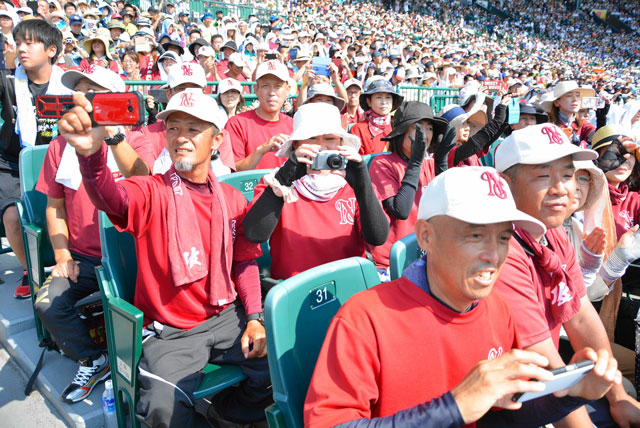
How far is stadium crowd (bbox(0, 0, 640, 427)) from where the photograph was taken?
1.39m

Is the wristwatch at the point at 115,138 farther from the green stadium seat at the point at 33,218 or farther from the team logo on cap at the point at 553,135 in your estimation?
the team logo on cap at the point at 553,135

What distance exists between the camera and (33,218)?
3.33 metres

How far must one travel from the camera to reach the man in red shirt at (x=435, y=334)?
1245 millimetres

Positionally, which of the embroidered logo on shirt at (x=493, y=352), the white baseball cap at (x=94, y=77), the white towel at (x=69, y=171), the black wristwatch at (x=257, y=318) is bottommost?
the black wristwatch at (x=257, y=318)

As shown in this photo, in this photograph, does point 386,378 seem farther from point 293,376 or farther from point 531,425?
point 531,425

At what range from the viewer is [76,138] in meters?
1.65

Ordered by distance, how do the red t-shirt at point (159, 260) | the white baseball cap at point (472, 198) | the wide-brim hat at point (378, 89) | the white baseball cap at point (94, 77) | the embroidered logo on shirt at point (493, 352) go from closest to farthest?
the white baseball cap at point (472, 198), the embroidered logo on shirt at point (493, 352), the red t-shirt at point (159, 260), the white baseball cap at point (94, 77), the wide-brim hat at point (378, 89)

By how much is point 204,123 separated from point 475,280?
1564mm

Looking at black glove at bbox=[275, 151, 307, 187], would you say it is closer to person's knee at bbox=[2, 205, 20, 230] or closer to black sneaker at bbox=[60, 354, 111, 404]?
Result: black sneaker at bbox=[60, 354, 111, 404]

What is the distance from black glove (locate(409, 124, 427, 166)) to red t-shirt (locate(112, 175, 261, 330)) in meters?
1.39

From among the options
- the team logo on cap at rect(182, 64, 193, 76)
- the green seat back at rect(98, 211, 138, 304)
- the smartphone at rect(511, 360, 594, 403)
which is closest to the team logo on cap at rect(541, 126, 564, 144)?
→ the smartphone at rect(511, 360, 594, 403)

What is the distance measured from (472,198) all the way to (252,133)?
3086 millimetres

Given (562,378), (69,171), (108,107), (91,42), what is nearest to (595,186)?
(562,378)

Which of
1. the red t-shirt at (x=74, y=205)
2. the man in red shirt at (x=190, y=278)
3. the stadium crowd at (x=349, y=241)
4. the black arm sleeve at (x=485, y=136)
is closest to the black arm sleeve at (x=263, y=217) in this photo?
the stadium crowd at (x=349, y=241)
